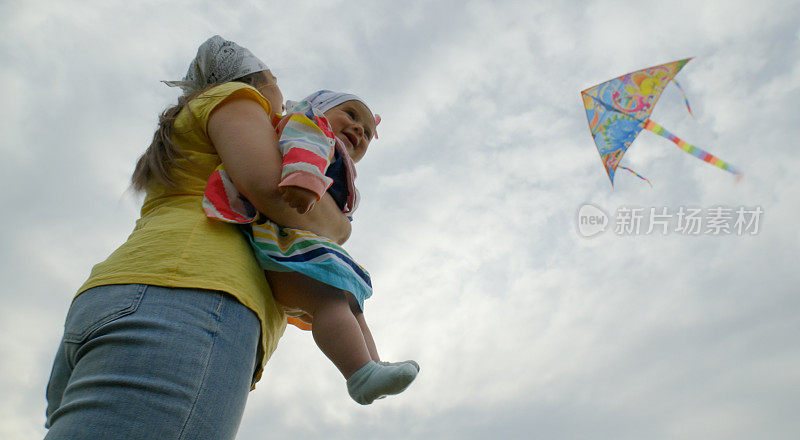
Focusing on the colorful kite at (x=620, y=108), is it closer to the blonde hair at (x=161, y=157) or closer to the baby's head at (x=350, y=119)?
the baby's head at (x=350, y=119)

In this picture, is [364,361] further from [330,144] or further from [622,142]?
[622,142]

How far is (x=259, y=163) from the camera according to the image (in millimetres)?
1300

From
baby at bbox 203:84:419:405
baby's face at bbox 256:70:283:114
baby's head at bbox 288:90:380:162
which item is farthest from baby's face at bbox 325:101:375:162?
baby at bbox 203:84:419:405

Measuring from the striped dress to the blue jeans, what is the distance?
23 centimetres

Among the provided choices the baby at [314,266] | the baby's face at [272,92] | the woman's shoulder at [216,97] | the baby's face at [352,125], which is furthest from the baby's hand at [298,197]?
the baby's face at [352,125]

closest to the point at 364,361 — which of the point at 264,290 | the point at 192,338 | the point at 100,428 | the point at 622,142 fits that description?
the point at 264,290

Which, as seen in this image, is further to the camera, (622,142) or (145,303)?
(622,142)

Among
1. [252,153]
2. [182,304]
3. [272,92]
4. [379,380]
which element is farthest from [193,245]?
Answer: [272,92]

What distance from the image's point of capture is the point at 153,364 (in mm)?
963

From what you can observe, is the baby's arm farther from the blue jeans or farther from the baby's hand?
the blue jeans

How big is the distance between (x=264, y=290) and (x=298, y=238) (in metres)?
0.17

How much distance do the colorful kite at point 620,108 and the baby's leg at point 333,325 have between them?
20.3 feet

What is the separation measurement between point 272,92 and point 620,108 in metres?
6.39

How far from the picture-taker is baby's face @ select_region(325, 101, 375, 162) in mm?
2090
